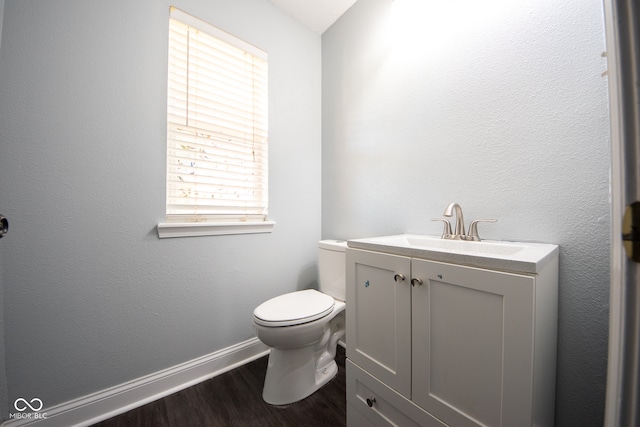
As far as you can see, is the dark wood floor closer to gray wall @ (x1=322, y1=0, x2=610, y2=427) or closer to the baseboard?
the baseboard

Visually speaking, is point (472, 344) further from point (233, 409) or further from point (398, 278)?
point (233, 409)

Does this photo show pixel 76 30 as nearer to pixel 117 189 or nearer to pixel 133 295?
pixel 117 189

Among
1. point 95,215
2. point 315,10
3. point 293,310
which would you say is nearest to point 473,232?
point 293,310

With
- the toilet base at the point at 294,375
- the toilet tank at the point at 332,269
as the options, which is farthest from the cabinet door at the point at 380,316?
the toilet tank at the point at 332,269

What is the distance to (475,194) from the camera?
1043mm

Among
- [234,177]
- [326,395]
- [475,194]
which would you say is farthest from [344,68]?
[326,395]

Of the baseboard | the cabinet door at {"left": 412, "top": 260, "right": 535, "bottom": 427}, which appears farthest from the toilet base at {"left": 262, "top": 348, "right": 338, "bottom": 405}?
the cabinet door at {"left": 412, "top": 260, "right": 535, "bottom": 427}

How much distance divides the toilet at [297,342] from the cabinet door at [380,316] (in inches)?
9.4

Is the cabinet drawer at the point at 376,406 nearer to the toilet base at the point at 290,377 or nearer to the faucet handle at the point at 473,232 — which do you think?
the toilet base at the point at 290,377

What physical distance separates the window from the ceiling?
0.41 m

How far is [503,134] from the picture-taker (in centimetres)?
96

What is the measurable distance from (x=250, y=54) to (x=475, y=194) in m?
1.54

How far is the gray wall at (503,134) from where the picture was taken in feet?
2.56

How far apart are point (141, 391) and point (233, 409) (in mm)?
467
